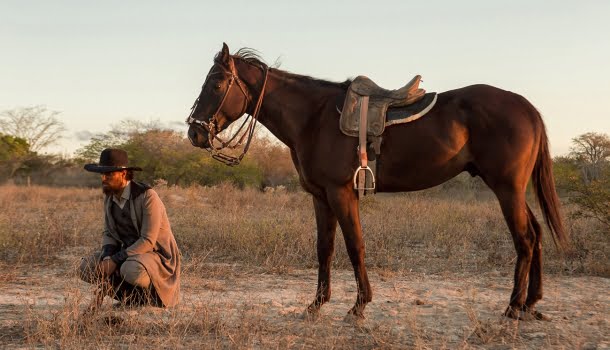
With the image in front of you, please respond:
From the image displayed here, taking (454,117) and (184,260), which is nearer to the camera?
(454,117)

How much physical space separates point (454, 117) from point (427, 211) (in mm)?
7885

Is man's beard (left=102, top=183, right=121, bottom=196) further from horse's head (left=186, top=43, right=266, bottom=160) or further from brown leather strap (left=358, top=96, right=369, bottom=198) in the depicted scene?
brown leather strap (left=358, top=96, right=369, bottom=198)

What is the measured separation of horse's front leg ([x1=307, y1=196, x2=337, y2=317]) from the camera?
5.37 meters

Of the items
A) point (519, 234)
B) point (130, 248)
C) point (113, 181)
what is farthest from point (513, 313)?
point (113, 181)

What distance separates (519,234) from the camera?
5.11 m

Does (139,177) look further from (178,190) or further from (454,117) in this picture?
(454,117)

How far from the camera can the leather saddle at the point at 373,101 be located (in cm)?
502

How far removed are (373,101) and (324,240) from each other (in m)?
1.36

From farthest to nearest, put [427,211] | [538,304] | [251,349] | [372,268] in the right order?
[427,211]
[372,268]
[538,304]
[251,349]

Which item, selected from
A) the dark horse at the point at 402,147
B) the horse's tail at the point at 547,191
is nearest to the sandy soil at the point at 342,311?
the dark horse at the point at 402,147

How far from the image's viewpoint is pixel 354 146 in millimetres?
5055

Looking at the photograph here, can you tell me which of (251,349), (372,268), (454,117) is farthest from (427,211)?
(251,349)

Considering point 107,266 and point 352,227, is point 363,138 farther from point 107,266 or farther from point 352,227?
point 107,266

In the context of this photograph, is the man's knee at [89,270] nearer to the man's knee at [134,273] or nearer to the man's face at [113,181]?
the man's knee at [134,273]
